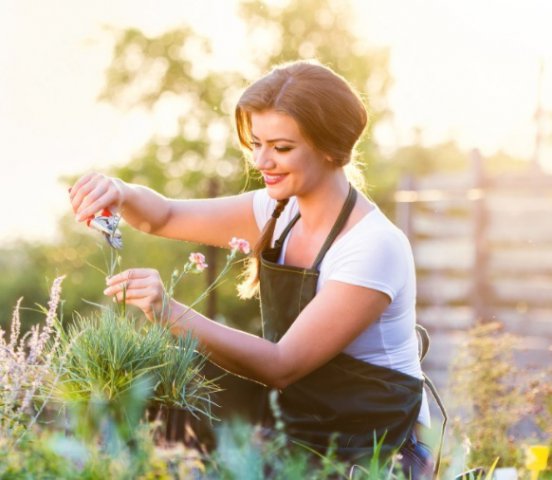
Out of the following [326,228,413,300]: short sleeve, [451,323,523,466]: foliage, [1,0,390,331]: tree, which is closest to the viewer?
[326,228,413,300]: short sleeve

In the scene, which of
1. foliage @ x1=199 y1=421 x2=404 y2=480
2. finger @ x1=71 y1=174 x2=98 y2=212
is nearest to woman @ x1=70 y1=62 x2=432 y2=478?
finger @ x1=71 y1=174 x2=98 y2=212

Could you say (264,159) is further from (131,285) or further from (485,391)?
(485,391)

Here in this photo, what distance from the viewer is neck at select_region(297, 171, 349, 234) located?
2.96m

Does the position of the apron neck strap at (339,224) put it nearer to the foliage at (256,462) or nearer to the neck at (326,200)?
the neck at (326,200)

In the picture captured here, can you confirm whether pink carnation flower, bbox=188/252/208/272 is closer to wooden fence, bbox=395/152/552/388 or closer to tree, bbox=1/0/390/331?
wooden fence, bbox=395/152/552/388

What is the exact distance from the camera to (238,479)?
1.94 metres

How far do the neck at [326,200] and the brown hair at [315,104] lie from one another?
57mm

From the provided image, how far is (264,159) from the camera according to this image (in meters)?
2.85

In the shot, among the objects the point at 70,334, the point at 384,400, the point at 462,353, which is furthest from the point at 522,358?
the point at 70,334

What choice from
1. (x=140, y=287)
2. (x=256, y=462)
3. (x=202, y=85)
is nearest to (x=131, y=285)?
(x=140, y=287)

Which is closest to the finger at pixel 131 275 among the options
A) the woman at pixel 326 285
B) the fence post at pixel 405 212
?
the woman at pixel 326 285

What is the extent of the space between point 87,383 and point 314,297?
808 millimetres

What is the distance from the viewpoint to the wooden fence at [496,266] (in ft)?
27.7

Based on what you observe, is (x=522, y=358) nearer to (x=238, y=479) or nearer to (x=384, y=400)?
(x=384, y=400)
